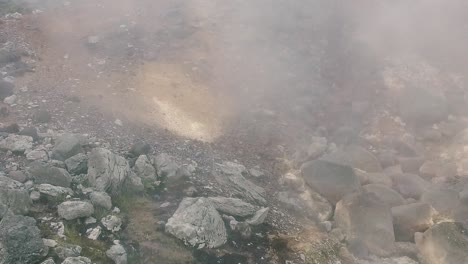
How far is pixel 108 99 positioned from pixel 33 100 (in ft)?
4.48

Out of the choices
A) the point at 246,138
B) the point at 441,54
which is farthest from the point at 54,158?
the point at 441,54

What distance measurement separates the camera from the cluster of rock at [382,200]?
6.72 metres

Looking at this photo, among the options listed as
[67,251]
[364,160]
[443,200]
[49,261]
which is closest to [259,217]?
[67,251]

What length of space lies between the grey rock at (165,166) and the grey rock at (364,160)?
355 centimetres

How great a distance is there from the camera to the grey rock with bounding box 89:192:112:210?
19.3 feet

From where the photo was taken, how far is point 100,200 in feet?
19.4

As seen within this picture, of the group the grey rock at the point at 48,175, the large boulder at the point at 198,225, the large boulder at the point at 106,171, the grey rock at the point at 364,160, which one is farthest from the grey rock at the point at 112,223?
the grey rock at the point at 364,160

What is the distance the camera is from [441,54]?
11859 millimetres

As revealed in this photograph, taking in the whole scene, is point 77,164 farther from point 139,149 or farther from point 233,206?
point 233,206

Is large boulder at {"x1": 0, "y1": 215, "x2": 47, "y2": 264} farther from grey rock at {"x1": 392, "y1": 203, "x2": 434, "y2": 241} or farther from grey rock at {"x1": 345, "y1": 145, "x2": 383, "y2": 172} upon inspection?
grey rock at {"x1": 345, "y1": 145, "x2": 383, "y2": 172}

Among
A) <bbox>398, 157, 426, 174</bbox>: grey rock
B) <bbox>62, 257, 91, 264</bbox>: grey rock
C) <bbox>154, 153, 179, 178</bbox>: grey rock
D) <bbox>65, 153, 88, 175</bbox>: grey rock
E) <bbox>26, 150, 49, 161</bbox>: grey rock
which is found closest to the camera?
<bbox>62, 257, 91, 264</bbox>: grey rock

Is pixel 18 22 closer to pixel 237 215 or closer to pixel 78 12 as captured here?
pixel 78 12

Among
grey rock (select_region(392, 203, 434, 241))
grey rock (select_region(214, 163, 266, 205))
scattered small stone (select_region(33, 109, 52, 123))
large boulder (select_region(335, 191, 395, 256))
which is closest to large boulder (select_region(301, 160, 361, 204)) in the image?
large boulder (select_region(335, 191, 395, 256))

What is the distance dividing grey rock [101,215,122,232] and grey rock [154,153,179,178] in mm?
1252
